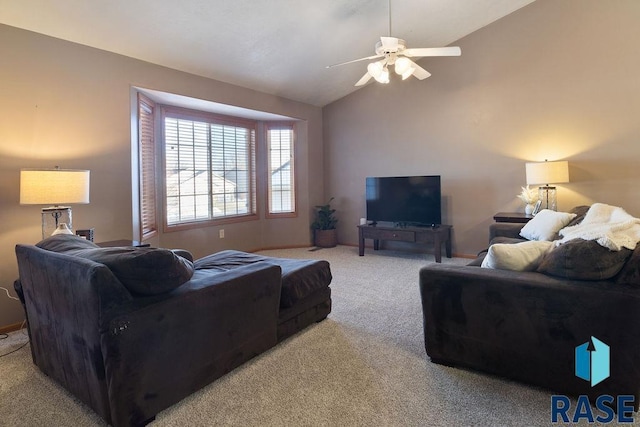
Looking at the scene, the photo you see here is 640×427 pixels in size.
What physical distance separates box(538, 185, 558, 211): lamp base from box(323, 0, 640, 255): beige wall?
13 cm

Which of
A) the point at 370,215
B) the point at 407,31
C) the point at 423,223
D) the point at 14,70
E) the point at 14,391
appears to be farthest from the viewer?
the point at 370,215

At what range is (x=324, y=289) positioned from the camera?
9.56 ft

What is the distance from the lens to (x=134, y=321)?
5.24 ft

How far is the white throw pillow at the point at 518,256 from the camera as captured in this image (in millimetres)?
2012

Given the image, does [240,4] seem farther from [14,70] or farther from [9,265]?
[9,265]

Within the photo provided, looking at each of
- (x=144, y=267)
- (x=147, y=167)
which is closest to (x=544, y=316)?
(x=144, y=267)

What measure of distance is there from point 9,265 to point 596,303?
4.08 meters

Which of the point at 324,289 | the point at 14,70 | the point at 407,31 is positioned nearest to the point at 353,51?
the point at 407,31

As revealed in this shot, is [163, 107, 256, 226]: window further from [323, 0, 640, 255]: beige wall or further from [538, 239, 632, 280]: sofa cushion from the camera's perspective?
[538, 239, 632, 280]: sofa cushion

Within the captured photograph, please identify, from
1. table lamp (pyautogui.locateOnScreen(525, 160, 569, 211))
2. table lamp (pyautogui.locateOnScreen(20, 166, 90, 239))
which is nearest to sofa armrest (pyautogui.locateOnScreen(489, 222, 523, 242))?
table lamp (pyautogui.locateOnScreen(525, 160, 569, 211))

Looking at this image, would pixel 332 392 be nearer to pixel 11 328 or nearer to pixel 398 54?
pixel 398 54

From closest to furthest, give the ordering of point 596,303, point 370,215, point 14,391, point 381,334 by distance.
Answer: point 596,303 < point 14,391 < point 381,334 < point 370,215

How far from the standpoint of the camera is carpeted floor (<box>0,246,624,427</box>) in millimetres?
A: 1732

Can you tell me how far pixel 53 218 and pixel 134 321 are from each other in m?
2.01
